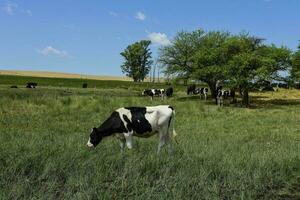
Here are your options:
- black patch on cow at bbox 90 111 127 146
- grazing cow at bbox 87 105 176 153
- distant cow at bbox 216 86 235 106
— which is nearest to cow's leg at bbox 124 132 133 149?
grazing cow at bbox 87 105 176 153

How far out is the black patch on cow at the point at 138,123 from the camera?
15.2 meters

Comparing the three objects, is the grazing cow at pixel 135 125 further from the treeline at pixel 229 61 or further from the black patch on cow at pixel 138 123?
the treeline at pixel 229 61

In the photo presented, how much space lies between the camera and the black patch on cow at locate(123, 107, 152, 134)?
15203 millimetres

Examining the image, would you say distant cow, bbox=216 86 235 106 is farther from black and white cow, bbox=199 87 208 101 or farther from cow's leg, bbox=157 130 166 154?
cow's leg, bbox=157 130 166 154

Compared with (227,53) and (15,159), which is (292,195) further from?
(227,53)

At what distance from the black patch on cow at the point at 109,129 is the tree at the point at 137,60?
125 m

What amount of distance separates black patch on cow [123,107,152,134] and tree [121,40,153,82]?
124726 mm

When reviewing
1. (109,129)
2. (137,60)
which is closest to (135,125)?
(109,129)

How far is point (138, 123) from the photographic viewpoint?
15.2 m

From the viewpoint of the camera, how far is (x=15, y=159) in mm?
9930

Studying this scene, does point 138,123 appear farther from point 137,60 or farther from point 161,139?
point 137,60

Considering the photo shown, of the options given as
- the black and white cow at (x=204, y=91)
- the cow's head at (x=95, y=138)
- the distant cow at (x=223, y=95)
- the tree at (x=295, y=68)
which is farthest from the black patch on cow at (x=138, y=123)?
the black and white cow at (x=204, y=91)

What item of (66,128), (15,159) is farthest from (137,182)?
(66,128)

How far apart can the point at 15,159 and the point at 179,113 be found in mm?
25374
